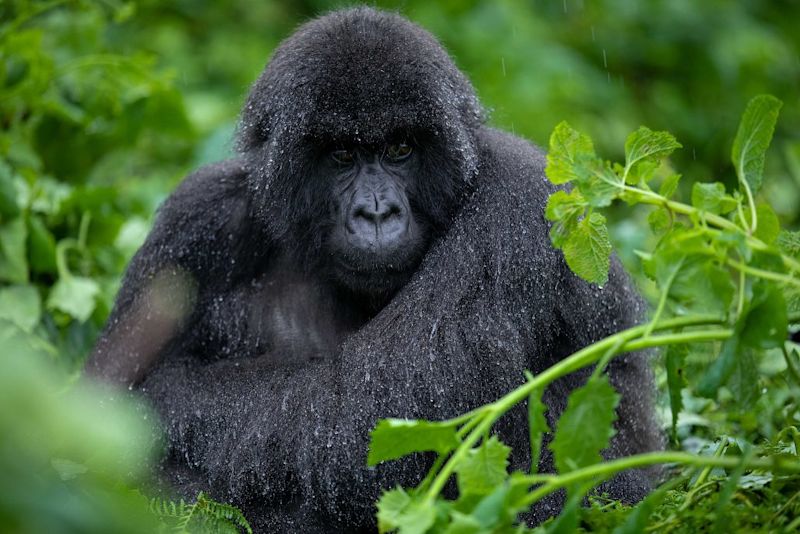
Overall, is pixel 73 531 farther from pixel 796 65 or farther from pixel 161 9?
pixel 796 65

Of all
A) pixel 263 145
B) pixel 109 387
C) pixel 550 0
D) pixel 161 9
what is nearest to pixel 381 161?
pixel 263 145

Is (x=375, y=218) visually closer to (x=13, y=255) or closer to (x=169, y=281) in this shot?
(x=169, y=281)

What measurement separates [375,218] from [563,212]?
1.16 meters

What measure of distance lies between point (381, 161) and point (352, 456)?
38.8 inches

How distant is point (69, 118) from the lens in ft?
18.2

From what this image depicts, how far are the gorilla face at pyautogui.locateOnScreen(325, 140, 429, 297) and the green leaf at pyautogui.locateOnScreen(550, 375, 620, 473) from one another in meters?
1.47

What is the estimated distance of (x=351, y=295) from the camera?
3723 mm

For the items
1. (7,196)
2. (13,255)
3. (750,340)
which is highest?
(7,196)

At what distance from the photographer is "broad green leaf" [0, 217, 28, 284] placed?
4.75 m

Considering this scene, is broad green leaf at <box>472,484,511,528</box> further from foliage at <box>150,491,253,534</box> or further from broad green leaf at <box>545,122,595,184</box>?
foliage at <box>150,491,253,534</box>

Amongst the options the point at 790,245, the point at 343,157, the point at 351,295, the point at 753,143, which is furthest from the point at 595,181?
the point at 351,295

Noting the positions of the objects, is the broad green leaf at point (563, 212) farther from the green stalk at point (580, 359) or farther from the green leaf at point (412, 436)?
the green leaf at point (412, 436)

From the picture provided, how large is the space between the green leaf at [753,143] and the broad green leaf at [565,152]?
0.32 meters

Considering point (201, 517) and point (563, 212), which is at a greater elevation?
point (563, 212)
